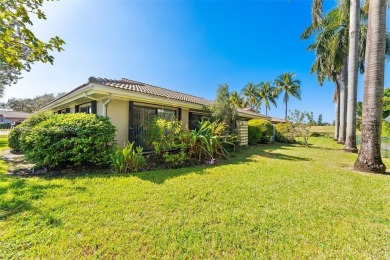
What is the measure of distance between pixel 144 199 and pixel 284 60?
2153 centimetres

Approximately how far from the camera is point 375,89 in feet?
19.9

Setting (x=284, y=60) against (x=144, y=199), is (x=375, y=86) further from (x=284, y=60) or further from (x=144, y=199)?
(x=284, y=60)

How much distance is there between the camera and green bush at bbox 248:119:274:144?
47.3ft

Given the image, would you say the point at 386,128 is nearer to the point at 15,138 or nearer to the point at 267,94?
the point at 267,94

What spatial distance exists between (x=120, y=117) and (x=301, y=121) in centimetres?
1342

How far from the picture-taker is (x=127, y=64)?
12.8m

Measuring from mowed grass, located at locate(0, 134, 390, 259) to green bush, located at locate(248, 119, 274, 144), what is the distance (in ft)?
30.6

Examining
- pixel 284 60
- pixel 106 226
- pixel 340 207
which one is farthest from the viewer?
pixel 284 60

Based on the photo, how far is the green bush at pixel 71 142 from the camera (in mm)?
5457

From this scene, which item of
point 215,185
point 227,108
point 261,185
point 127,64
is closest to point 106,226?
point 215,185

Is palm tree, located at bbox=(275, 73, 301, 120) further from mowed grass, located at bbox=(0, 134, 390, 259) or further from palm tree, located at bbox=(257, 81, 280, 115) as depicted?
mowed grass, located at bbox=(0, 134, 390, 259)

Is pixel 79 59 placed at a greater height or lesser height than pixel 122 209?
greater

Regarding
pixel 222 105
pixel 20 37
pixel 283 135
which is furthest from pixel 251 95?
pixel 20 37

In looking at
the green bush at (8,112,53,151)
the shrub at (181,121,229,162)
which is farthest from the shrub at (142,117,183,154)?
the green bush at (8,112,53,151)
